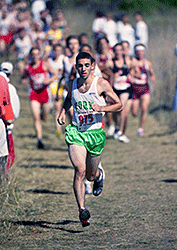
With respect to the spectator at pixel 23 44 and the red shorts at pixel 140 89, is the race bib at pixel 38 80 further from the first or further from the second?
the spectator at pixel 23 44

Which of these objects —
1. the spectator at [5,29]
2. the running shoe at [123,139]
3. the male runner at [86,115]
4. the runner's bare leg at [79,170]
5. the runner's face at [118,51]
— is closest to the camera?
the runner's bare leg at [79,170]

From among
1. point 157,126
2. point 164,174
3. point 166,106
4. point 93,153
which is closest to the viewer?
point 93,153

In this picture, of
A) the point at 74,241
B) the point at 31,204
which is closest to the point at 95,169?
the point at 74,241

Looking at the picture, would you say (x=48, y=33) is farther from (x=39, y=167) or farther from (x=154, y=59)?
(x=39, y=167)

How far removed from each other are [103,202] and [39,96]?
11.8 ft

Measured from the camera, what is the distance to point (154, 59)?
14.8m

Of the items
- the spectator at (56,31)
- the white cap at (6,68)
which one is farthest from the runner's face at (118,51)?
the spectator at (56,31)

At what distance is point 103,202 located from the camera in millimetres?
6344

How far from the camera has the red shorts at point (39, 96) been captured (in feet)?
30.5

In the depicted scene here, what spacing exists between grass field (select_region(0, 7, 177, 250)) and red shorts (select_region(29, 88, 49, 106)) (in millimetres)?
1039

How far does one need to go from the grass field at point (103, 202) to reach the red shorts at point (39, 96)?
1039 mm

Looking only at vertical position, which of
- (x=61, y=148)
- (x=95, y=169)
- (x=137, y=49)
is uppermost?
(x=137, y=49)

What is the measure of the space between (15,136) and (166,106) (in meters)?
4.45

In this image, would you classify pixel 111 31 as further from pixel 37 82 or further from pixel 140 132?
pixel 37 82
